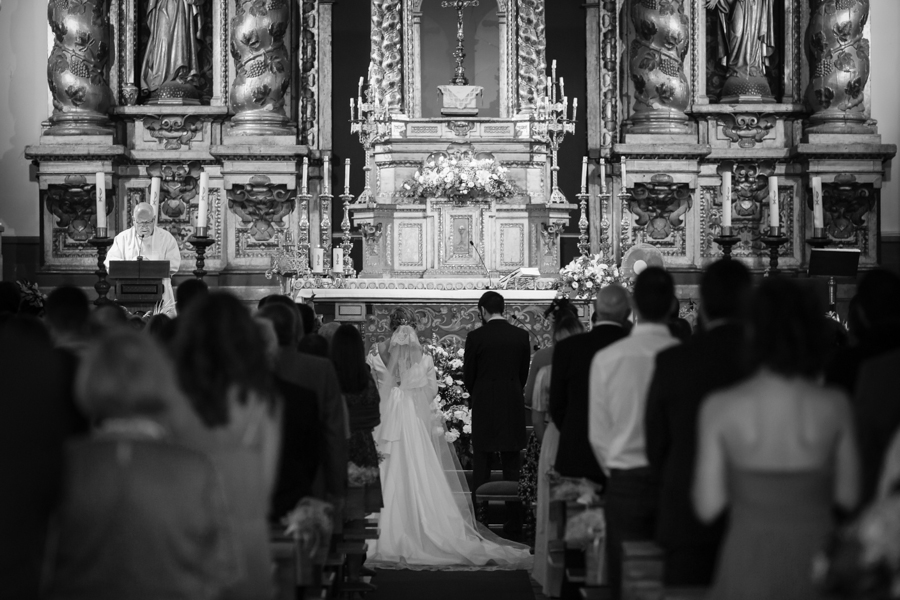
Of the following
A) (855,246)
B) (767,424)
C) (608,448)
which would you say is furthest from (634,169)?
(767,424)

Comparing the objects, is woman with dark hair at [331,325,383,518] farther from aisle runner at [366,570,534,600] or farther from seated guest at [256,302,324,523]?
seated guest at [256,302,324,523]

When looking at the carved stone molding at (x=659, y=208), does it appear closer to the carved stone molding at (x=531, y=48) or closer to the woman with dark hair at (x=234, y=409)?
the carved stone molding at (x=531, y=48)

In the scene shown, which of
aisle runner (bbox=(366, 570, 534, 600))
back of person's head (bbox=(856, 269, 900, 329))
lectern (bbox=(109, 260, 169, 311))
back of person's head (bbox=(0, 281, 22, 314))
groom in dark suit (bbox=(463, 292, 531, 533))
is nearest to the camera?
back of person's head (bbox=(856, 269, 900, 329))

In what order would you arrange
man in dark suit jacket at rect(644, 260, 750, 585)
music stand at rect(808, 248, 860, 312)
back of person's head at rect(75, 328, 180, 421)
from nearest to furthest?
1. back of person's head at rect(75, 328, 180, 421)
2. man in dark suit jacket at rect(644, 260, 750, 585)
3. music stand at rect(808, 248, 860, 312)

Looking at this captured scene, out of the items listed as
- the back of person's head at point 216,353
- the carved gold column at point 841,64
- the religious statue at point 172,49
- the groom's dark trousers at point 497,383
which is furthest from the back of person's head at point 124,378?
the carved gold column at point 841,64

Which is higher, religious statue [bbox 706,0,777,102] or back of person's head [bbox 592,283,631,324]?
religious statue [bbox 706,0,777,102]

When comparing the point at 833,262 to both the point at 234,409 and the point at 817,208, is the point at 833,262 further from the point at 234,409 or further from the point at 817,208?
the point at 234,409

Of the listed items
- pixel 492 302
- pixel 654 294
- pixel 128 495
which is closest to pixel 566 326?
pixel 492 302

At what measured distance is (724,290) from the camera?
5.23 meters

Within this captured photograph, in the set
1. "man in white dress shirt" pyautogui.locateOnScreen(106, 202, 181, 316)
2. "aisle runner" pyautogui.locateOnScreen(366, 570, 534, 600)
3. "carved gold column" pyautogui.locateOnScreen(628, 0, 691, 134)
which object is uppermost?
"carved gold column" pyautogui.locateOnScreen(628, 0, 691, 134)

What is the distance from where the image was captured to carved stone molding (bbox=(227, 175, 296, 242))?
51.4 feet

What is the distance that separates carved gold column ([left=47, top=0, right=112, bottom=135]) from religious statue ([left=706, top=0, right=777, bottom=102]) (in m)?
7.29

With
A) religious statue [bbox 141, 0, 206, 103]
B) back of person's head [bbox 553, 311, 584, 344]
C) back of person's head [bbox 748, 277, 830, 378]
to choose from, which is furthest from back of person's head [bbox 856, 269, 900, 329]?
religious statue [bbox 141, 0, 206, 103]

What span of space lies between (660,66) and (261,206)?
4932mm
